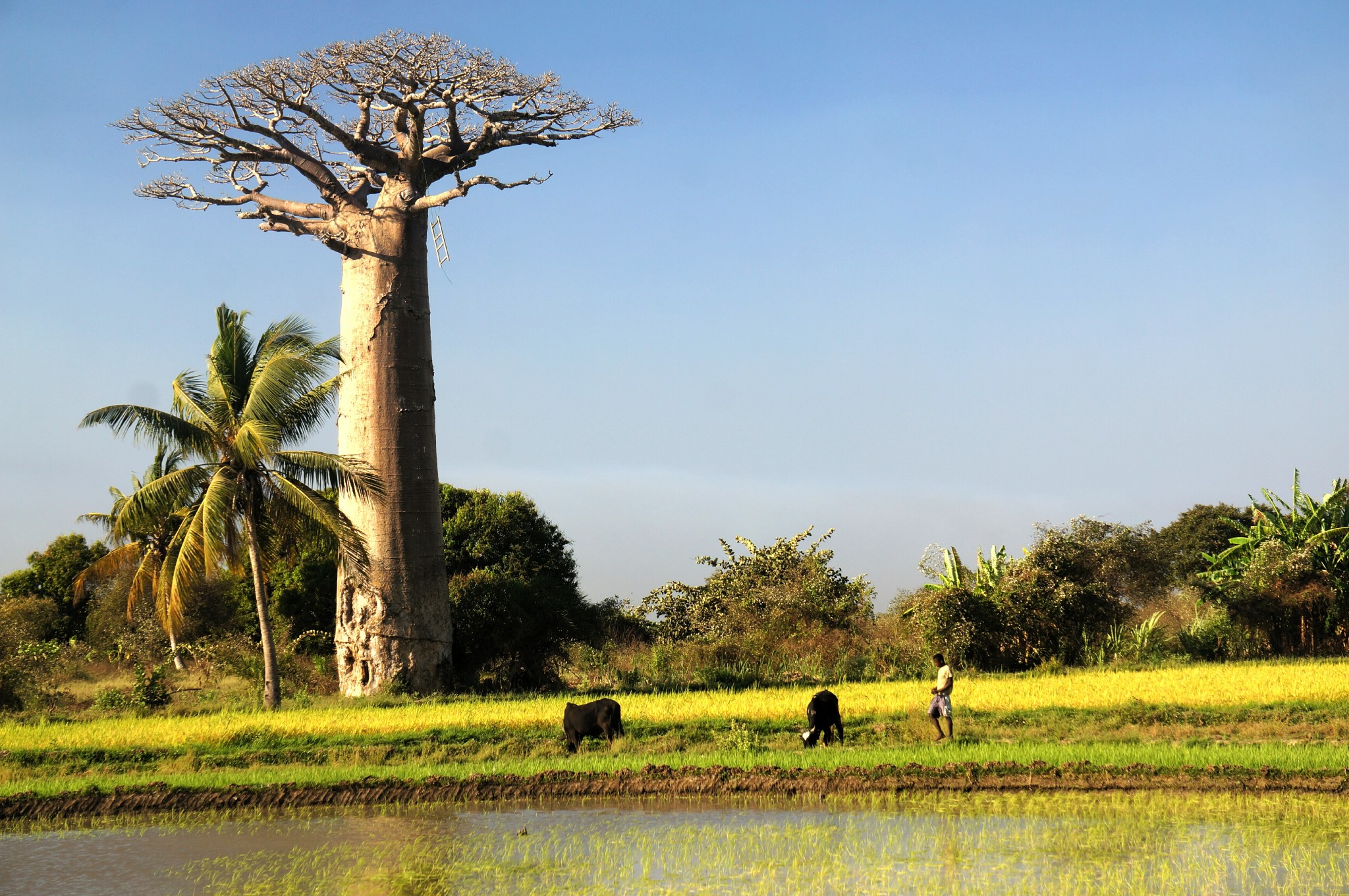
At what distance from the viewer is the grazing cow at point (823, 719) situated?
1344 cm

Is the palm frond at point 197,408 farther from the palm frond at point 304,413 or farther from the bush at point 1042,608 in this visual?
the bush at point 1042,608

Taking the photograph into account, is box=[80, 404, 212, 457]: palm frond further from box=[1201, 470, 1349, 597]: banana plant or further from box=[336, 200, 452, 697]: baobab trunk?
box=[1201, 470, 1349, 597]: banana plant

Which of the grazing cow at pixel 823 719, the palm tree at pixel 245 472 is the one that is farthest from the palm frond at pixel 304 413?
the grazing cow at pixel 823 719

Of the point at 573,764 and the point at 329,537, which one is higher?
the point at 329,537

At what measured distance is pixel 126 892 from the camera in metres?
7.92

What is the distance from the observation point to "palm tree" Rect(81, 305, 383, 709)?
17.7 metres

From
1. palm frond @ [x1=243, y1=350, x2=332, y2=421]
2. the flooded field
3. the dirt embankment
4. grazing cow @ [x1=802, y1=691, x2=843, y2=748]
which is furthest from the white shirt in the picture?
palm frond @ [x1=243, y1=350, x2=332, y2=421]

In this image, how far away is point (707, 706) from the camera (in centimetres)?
1673

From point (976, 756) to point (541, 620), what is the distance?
1266cm

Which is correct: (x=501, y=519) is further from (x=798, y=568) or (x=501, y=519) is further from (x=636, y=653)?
(x=798, y=568)

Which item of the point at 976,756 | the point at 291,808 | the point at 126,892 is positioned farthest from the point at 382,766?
the point at 976,756

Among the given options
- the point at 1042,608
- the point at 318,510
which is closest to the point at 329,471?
the point at 318,510

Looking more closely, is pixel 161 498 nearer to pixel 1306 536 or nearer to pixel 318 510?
pixel 318 510

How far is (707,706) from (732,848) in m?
7.89
